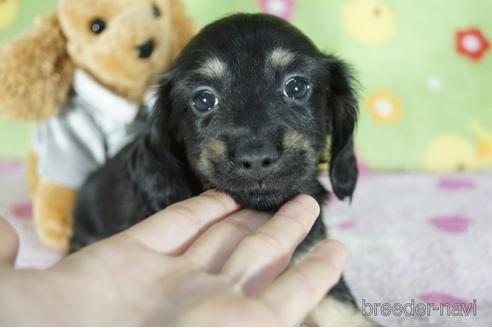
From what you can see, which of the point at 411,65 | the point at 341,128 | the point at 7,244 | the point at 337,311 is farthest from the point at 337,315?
the point at 411,65

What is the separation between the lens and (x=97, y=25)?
180 cm

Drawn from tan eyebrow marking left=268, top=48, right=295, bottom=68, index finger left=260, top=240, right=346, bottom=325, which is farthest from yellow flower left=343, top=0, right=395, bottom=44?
index finger left=260, top=240, right=346, bottom=325

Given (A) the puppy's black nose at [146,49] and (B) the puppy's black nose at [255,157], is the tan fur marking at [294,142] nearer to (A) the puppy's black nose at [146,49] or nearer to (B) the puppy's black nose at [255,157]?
(B) the puppy's black nose at [255,157]

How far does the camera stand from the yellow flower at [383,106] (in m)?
2.54

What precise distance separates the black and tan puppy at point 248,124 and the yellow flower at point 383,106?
99 centimetres

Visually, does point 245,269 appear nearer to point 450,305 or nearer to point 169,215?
A: point 169,215

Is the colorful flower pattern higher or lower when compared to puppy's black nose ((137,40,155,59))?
lower

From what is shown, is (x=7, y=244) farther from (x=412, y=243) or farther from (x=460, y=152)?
(x=460, y=152)

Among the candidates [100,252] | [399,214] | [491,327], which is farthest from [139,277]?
[399,214]

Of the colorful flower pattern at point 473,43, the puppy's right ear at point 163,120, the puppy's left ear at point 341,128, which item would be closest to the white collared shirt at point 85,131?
the puppy's right ear at point 163,120

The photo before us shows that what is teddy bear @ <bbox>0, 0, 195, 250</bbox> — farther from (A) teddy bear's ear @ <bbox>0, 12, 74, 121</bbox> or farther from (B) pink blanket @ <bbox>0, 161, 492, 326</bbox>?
(B) pink blanket @ <bbox>0, 161, 492, 326</bbox>

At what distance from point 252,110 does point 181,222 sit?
0.30m

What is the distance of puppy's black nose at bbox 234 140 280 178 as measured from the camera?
113cm

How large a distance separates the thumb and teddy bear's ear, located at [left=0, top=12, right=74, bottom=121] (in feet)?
3.05
